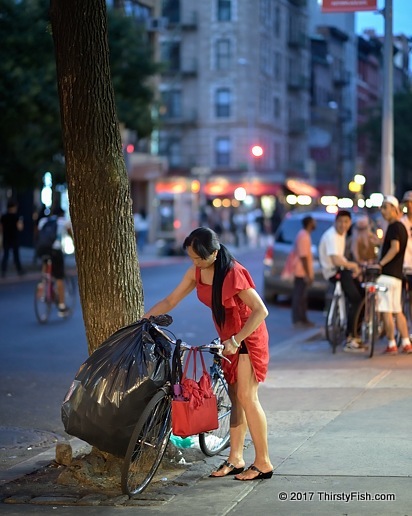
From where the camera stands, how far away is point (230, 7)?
72.2 meters

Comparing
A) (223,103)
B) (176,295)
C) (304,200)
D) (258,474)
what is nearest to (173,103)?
(223,103)

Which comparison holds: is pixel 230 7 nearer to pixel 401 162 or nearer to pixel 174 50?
pixel 174 50

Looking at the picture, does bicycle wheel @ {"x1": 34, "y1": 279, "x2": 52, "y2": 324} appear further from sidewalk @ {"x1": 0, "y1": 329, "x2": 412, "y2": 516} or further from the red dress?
the red dress

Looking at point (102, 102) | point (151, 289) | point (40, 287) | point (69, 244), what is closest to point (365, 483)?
point (102, 102)

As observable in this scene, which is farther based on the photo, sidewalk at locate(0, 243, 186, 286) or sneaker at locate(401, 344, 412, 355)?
sidewalk at locate(0, 243, 186, 286)

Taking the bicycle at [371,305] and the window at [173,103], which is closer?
the bicycle at [371,305]

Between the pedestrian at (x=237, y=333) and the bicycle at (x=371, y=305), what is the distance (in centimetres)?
633

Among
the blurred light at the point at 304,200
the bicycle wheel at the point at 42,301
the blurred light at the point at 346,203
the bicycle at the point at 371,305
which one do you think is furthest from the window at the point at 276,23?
the bicycle at the point at 371,305

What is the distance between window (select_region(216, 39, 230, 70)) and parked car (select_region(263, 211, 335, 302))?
5113 centimetres

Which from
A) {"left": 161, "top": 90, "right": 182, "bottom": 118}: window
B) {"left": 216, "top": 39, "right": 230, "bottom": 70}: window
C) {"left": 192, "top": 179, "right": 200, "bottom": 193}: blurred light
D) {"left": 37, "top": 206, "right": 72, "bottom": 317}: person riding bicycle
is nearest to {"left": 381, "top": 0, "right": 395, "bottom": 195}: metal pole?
{"left": 37, "top": 206, "right": 72, "bottom": 317}: person riding bicycle

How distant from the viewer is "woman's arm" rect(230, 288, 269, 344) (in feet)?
24.1

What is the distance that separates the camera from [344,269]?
14.8m

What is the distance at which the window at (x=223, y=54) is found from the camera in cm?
7273

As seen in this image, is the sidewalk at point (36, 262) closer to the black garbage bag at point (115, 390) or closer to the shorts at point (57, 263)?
the shorts at point (57, 263)
